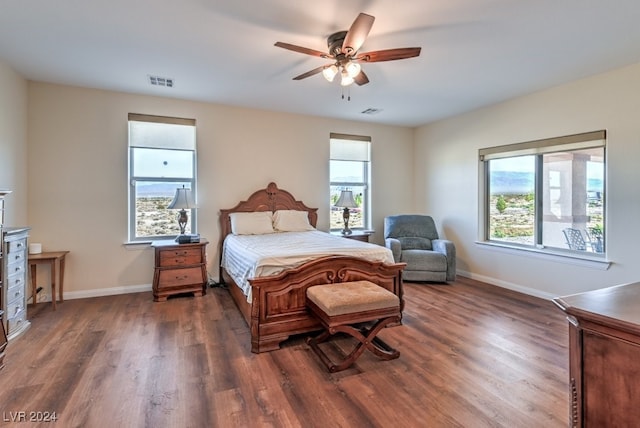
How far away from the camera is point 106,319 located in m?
3.32

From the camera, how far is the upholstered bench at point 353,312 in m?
2.34

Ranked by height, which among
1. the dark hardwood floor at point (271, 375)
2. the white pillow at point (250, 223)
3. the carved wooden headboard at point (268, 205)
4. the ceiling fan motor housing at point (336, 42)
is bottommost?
the dark hardwood floor at point (271, 375)

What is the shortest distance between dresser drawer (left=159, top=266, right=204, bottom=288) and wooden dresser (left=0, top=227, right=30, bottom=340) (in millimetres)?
1259

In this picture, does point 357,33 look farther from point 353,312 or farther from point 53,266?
point 53,266

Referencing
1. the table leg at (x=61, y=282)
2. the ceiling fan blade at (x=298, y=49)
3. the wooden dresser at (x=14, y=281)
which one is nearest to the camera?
the ceiling fan blade at (x=298, y=49)

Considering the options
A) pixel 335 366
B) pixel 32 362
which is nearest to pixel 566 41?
pixel 335 366

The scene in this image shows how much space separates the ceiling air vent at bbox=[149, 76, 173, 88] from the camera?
3.66m

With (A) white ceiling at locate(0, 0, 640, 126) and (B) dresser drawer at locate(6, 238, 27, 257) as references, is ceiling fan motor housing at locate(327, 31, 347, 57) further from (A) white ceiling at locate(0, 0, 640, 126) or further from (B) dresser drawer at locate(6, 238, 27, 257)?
(B) dresser drawer at locate(6, 238, 27, 257)

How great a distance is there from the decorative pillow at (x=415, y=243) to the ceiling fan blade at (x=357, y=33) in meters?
3.43

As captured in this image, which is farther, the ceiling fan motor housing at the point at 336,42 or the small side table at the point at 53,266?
the small side table at the point at 53,266

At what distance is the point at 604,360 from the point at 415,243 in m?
4.25

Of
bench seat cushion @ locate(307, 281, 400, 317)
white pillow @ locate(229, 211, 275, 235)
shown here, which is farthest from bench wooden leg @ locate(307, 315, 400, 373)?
white pillow @ locate(229, 211, 275, 235)

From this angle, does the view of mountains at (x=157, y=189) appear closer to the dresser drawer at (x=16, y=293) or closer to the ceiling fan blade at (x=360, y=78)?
the dresser drawer at (x=16, y=293)

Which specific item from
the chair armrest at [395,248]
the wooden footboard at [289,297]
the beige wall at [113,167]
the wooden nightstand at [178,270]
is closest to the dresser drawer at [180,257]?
the wooden nightstand at [178,270]
